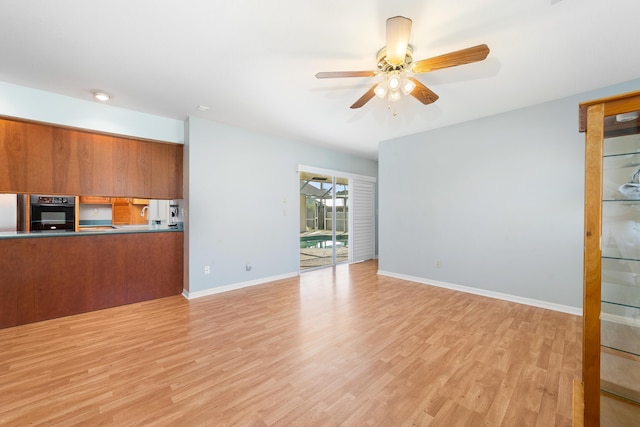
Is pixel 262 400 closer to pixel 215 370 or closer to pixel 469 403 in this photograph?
pixel 215 370

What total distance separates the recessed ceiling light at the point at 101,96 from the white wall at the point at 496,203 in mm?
4186

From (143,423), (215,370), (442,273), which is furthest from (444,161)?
(143,423)

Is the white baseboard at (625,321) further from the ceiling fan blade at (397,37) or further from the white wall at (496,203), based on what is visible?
the white wall at (496,203)

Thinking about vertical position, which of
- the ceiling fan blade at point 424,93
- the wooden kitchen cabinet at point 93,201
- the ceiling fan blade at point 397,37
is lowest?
the wooden kitchen cabinet at point 93,201

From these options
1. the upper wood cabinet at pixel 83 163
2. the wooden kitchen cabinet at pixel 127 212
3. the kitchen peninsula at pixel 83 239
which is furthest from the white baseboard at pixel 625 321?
the wooden kitchen cabinet at pixel 127 212

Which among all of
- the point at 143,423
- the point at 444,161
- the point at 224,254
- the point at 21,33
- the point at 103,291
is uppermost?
the point at 21,33

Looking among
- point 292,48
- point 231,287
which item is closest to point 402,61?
point 292,48

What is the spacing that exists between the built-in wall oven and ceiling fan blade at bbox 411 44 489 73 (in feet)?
15.8

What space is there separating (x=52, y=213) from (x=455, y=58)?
5157 mm

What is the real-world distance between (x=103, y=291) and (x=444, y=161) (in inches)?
203

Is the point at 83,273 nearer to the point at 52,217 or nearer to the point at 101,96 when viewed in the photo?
the point at 52,217

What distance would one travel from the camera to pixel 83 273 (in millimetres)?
3047

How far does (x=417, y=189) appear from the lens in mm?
4355

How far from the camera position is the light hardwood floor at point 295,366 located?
1.53 m
